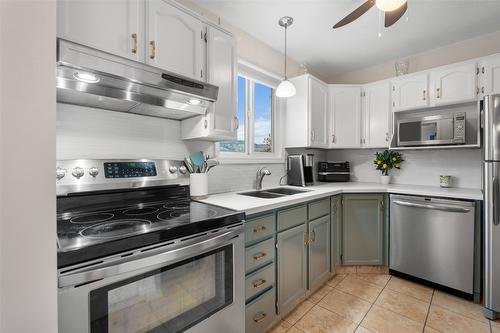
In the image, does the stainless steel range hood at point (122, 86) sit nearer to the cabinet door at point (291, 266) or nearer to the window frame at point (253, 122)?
the window frame at point (253, 122)

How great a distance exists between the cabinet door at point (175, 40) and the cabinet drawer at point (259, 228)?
103 centimetres

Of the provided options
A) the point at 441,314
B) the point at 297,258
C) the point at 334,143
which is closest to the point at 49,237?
the point at 297,258

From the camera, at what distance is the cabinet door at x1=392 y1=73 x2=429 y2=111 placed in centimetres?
254

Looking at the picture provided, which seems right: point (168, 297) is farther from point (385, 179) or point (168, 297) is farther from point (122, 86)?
point (385, 179)

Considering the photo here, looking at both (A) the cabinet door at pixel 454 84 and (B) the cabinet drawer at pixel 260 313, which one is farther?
(A) the cabinet door at pixel 454 84

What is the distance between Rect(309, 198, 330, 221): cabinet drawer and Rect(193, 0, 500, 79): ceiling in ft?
5.46

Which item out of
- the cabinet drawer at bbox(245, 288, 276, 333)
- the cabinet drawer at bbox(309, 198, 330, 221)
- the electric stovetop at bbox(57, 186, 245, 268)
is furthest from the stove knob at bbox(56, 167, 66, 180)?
the cabinet drawer at bbox(309, 198, 330, 221)

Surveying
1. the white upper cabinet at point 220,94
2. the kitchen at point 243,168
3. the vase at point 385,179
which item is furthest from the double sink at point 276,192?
the vase at point 385,179

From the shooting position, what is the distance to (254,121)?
8.50 ft

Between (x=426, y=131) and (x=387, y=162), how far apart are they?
0.55 m

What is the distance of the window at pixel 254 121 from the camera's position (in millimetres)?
2436

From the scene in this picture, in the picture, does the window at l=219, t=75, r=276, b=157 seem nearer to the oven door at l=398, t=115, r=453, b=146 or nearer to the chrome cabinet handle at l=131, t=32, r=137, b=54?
the chrome cabinet handle at l=131, t=32, r=137, b=54

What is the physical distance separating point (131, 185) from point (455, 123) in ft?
9.77

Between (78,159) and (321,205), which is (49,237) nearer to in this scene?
(78,159)
